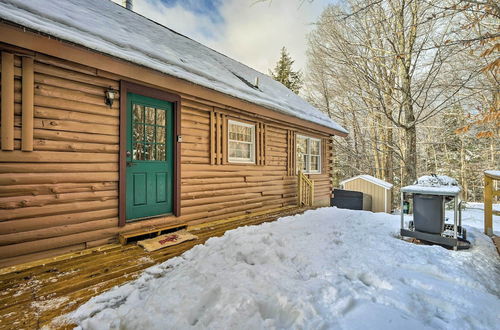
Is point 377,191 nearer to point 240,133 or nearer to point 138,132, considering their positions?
point 240,133

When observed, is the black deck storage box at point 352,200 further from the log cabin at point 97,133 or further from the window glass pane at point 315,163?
the log cabin at point 97,133

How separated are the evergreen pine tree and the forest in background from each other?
8.74 feet

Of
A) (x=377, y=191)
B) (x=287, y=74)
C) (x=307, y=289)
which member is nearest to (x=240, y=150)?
(x=307, y=289)

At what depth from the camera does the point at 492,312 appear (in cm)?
180

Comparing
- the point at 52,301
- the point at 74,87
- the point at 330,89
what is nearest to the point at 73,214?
the point at 52,301

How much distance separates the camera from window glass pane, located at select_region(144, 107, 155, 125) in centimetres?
373

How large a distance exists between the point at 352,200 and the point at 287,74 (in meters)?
12.3

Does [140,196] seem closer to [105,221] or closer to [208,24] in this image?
[105,221]

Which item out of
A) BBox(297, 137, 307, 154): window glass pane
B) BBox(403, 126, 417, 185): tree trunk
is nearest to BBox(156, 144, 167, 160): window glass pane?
BBox(297, 137, 307, 154): window glass pane

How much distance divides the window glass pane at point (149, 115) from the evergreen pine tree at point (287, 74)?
622 inches

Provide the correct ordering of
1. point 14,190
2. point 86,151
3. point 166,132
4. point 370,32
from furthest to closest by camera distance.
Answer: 1. point 370,32
2. point 166,132
3. point 86,151
4. point 14,190

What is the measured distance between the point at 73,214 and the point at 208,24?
972 centimetres

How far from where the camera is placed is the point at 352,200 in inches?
374

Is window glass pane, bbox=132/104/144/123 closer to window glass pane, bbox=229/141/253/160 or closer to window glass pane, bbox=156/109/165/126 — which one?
window glass pane, bbox=156/109/165/126
